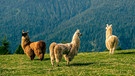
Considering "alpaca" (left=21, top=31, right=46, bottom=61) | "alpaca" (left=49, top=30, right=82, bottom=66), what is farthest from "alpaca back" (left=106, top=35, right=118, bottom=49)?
"alpaca" (left=49, top=30, right=82, bottom=66)

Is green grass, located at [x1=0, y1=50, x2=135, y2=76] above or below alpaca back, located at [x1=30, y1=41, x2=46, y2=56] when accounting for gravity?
below

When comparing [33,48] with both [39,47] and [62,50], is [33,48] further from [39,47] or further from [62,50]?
[62,50]

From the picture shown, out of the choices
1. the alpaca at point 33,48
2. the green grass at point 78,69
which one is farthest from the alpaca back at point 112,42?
the alpaca at point 33,48

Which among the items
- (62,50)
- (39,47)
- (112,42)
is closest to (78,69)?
(62,50)

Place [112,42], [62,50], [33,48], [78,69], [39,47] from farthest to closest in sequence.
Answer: [112,42]
[33,48]
[39,47]
[62,50]
[78,69]

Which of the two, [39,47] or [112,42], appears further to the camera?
[112,42]

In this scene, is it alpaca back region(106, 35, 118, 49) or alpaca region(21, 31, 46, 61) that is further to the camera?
alpaca back region(106, 35, 118, 49)

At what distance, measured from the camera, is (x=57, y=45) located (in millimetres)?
28000

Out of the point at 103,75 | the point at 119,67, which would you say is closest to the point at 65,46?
the point at 119,67

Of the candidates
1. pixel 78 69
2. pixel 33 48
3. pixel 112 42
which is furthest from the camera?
pixel 112 42

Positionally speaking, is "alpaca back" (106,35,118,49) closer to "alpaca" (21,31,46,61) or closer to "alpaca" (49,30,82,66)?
"alpaca" (21,31,46,61)

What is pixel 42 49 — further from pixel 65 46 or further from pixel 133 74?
pixel 133 74

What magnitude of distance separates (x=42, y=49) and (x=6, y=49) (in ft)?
148

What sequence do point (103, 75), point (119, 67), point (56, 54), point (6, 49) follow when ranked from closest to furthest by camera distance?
point (103, 75) → point (119, 67) → point (56, 54) → point (6, 49)
